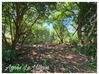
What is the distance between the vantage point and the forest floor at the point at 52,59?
1.96 meters

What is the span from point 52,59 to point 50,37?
170 mm

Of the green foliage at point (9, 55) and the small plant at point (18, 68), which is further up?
the green foliage at point (9, 55)

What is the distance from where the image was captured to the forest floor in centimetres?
196

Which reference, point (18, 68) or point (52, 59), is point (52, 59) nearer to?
point (52, 59)

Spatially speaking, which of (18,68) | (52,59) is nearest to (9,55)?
(18,68)

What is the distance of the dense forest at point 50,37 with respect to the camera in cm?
198

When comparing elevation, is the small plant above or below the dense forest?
below

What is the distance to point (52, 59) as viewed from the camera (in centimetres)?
199

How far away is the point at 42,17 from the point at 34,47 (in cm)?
24

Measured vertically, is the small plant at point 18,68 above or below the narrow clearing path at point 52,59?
below

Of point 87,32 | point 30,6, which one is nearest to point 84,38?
point 87,32

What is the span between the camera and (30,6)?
2.05m

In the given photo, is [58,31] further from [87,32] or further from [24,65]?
[24,65]

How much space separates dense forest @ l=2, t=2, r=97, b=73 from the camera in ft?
6.49
